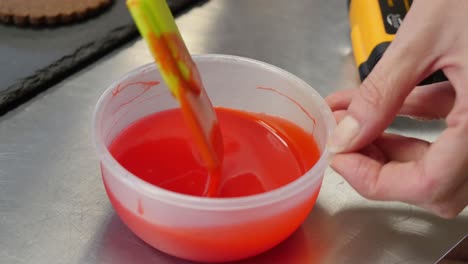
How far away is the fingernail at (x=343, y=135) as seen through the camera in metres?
0.52

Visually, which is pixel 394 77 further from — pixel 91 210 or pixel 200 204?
pixel 91 210

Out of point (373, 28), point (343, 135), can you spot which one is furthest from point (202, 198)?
point (373, 28)

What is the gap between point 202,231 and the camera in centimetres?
48

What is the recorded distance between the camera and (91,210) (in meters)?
0.58

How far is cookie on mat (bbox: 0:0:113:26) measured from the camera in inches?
31.1

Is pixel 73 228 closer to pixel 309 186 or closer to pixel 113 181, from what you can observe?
pixel 113 181

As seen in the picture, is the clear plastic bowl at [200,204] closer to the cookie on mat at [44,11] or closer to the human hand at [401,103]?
the human hand at [401,103]

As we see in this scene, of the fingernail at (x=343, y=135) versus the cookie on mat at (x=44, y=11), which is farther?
the cookie on mat at (x=44, y=11)

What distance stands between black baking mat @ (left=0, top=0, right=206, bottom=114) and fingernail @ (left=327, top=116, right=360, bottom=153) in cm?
39

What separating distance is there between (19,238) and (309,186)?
0.91ft

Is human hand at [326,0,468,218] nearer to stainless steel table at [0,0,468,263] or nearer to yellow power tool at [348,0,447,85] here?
stainless steel table at [0,0,468,263]

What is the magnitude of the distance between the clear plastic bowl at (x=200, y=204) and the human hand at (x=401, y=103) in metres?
0.04

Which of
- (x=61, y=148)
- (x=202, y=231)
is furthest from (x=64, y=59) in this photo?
(x=202, y=231)

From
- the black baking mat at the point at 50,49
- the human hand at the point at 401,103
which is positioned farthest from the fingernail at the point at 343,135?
the black baking mat at the point at 50,49
